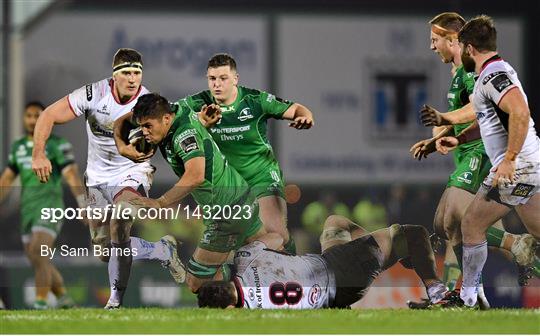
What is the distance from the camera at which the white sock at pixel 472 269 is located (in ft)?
39.5

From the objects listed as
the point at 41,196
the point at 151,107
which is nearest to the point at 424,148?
the point at 151,107

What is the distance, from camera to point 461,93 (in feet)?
40.8

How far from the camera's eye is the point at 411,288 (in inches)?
499

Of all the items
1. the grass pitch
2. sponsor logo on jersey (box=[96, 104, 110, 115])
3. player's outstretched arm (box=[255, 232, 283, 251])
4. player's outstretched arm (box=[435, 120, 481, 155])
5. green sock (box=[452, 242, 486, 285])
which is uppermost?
sponsor logo on jersey (box=[96, 104, 110, 115])

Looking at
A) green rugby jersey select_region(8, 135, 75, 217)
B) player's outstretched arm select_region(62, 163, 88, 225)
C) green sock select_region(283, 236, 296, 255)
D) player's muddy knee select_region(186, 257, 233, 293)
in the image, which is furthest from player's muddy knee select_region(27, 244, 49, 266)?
green sock select_region(283, 236, 296, 255)

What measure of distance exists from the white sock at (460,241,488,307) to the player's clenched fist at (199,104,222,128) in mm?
2063

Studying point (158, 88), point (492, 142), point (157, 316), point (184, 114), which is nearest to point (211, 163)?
point (184, 114)

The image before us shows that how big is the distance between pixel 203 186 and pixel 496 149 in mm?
2151

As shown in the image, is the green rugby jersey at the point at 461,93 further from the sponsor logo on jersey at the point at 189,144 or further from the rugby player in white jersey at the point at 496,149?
the sponsor logo on jersey at the point at 189,144

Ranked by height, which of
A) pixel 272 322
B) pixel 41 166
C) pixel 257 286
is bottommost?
pixel 272 322

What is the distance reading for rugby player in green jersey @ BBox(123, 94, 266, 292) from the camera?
475 inches

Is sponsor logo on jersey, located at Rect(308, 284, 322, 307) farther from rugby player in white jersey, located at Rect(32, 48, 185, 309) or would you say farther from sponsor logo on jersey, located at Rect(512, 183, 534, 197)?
sponsor logo on jersey, located at Rect(512, 183, 534, 197)

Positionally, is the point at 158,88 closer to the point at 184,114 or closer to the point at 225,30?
the point at 225,30

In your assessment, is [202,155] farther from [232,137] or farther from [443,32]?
[443,32]
